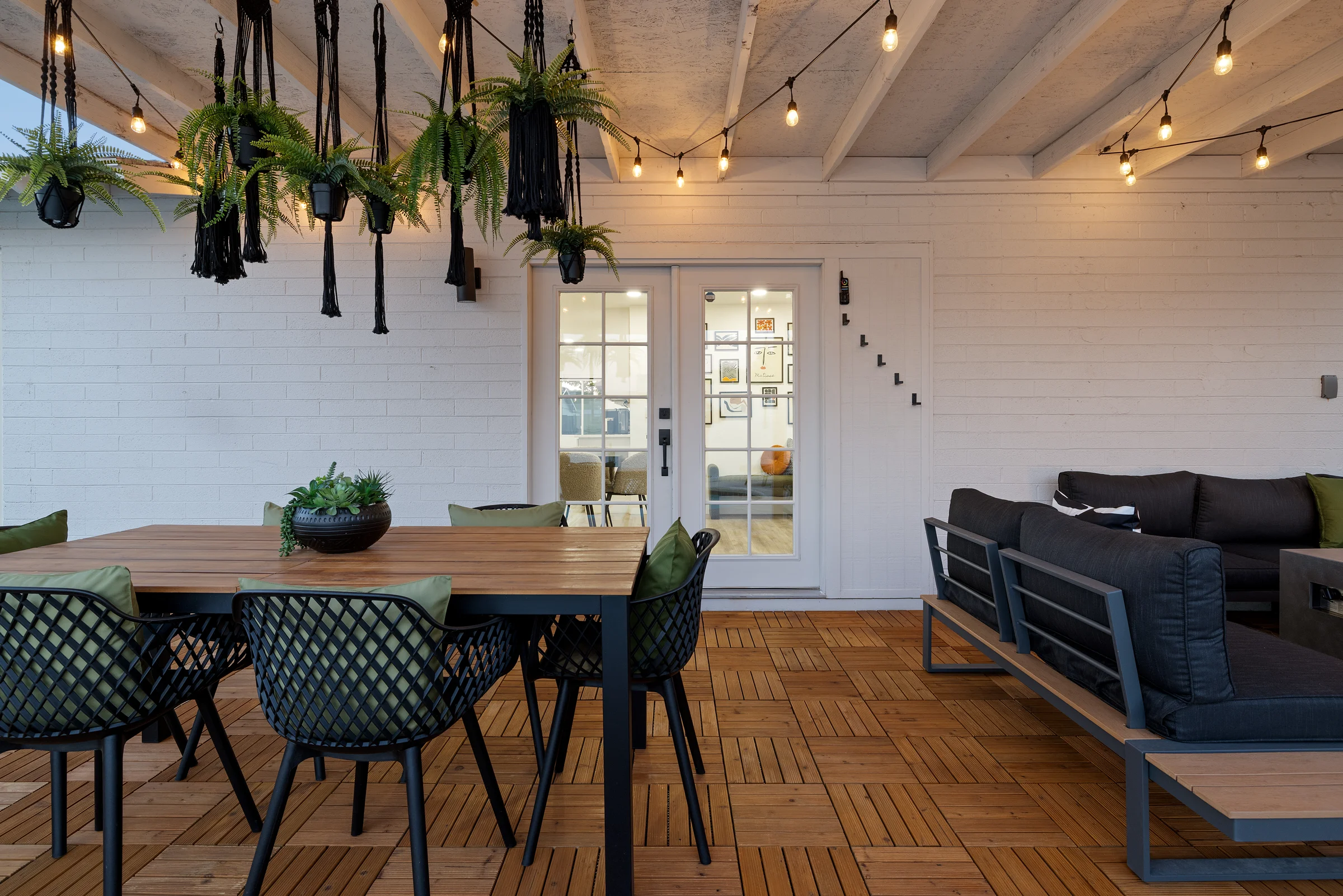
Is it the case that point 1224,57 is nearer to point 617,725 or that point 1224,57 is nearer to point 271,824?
point 617,725

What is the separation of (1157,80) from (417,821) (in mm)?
4549

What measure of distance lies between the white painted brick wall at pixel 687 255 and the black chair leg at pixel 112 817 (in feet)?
10.2

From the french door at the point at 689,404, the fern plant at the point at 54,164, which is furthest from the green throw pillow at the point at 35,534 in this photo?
the french door at the point at 689,404

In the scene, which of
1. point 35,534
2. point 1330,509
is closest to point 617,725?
point 35,534

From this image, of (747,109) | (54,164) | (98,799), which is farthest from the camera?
(747,109)

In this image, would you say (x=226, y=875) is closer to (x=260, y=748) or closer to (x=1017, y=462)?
(x=260, y=748)

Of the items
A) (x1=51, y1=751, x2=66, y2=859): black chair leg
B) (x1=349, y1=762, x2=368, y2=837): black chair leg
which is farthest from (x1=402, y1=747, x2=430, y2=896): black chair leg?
(x1=51, y1=751, x2=66, y2=859): black chair leg

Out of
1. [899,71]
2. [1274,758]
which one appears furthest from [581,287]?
[1274,758]

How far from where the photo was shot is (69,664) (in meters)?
1.77

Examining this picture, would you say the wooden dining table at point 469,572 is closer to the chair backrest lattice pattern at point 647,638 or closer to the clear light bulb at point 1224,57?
the chair backrest lattice pattern at point 647,638

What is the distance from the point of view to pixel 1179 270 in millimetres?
4938

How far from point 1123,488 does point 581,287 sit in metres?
3.76

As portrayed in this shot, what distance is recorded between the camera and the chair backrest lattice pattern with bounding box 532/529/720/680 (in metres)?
2.16

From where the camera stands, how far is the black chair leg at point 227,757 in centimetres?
213
